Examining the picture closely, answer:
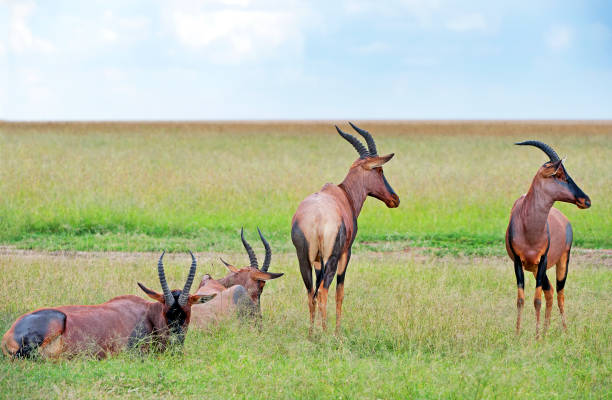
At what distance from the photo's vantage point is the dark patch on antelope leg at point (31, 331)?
7039mm

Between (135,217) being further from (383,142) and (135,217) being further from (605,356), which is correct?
(383,142)

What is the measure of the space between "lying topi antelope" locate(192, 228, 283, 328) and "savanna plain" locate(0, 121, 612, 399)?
25 cm

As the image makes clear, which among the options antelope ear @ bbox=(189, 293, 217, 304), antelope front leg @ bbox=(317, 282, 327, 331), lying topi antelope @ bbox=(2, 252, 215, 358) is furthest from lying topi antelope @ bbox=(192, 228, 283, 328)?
lying topi antelope @ bbox=(2, 252, 215, 358)

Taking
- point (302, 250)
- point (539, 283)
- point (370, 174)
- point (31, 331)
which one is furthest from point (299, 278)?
point (31, 331)

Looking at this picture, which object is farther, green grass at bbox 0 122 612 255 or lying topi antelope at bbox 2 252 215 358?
green grass at bbox 0 122 612 255

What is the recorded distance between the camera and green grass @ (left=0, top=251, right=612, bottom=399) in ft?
22.1

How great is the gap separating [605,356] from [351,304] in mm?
3429

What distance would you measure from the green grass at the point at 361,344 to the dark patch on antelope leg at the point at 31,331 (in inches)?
6.2

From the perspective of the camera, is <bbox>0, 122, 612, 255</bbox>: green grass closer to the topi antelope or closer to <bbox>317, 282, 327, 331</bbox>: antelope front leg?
the topi antelope

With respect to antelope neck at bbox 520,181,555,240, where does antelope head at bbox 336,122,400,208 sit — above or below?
above

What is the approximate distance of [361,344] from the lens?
8438mm

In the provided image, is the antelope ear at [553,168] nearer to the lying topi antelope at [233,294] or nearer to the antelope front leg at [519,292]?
the antelope front leg at [519,292]

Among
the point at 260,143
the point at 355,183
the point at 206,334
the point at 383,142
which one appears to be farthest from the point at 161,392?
the point at 383,142

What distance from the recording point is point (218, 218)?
17328 mm
